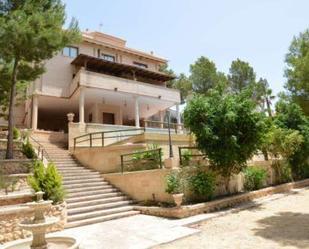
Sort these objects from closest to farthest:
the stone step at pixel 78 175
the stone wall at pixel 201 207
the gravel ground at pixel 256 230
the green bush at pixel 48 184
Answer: the gravel ground at pixel 256 230 → the green bush at pixel 48 184 → the stone wall at pixel 201 207 → the stone step at pixel 78 175

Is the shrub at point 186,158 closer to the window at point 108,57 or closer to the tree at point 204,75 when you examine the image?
the window at point 108,57

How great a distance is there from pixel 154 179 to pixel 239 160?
12.3ft

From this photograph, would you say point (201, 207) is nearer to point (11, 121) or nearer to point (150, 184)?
point (150, 184)

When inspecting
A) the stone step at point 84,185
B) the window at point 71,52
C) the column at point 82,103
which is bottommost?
the stone step at point 84,185

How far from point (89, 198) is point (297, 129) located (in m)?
14.4

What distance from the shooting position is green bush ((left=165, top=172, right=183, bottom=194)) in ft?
36.7

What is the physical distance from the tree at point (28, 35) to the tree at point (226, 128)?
734 cm

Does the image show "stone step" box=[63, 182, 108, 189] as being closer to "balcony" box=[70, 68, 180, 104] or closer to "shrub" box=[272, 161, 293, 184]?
"shrub" box=[272, 161, 293, 184]

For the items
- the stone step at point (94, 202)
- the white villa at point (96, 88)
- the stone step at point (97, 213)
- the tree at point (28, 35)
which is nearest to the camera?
the stone step at point (97, 213)

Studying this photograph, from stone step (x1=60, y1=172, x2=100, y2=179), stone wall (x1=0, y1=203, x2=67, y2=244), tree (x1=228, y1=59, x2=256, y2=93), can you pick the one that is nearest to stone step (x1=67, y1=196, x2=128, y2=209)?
stone wall (x1=0, y1=203, x2=67, y2=244)

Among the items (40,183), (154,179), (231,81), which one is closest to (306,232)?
(154,179)

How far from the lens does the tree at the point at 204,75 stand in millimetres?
38812

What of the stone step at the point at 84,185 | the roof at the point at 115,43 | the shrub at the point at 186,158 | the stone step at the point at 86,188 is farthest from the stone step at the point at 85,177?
the roof at the point at 115,43

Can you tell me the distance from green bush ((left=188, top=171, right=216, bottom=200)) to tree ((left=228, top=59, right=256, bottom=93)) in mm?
31730
